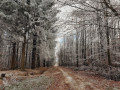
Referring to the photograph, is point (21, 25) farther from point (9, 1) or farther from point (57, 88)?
point (57, 88)

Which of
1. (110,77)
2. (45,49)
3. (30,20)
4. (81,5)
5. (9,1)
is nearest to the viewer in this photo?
(81,5)

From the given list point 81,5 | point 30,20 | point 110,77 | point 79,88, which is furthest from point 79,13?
point 30,20

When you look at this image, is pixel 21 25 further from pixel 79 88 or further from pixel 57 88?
pixel 79 88

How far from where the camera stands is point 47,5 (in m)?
12.3

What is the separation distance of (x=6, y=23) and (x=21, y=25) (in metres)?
1.51

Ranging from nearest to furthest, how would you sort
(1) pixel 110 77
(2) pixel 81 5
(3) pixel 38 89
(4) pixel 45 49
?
1. (2) pixel 81 5
2. (3) pixel 38 89
3. (1) pixel 110 77
4. (4) pixel 45 49

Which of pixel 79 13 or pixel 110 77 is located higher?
pixel 79 13

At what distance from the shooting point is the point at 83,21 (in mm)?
2732

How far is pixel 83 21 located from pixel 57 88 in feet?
14.3

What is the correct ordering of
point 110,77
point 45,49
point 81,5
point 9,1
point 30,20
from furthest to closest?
1. point 45,49
2. point 30,20
3. point 9,1
4. point 110,77
5. point 81,5

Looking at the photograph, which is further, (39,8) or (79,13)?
(39,8)

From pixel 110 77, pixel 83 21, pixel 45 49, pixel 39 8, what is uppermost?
pixel 39 8

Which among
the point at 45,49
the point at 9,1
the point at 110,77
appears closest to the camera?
the point at 110,77

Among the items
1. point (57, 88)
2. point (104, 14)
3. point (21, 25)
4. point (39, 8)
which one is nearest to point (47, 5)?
point (39, 8)
